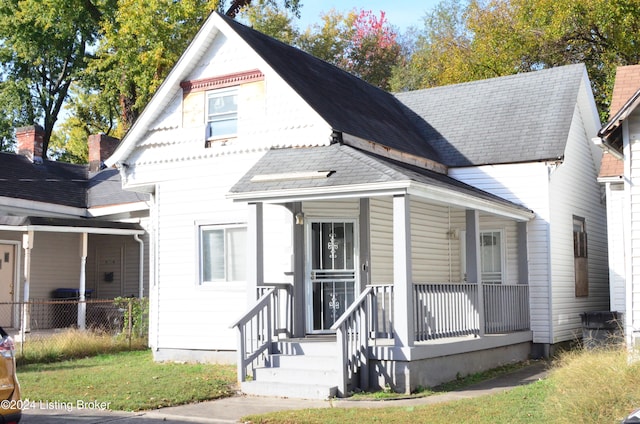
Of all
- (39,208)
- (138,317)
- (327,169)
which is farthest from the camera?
(39,208)

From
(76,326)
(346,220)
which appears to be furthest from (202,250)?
(76,326)

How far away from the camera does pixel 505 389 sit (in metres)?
11.9

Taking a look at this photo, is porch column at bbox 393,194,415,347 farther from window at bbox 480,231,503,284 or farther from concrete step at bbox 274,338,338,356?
window at bbox 480,231,503,284

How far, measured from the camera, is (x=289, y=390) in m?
11.6

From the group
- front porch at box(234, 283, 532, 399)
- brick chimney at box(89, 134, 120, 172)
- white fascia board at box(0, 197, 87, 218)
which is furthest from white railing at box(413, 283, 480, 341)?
brick chimney at box(89, 134, 120, 172)

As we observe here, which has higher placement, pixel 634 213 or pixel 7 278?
pixel 634 213

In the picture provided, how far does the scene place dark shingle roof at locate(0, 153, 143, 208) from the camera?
23.1m

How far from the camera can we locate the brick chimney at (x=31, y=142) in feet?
85.0

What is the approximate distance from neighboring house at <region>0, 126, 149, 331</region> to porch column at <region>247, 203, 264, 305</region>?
8669 millimetres

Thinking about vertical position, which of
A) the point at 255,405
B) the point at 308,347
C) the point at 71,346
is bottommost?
the point at 255,405

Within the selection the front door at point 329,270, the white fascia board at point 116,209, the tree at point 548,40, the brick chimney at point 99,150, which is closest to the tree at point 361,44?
the tree at point 548,40

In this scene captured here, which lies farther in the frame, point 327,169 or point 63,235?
point 63,235

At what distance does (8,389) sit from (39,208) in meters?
16.6

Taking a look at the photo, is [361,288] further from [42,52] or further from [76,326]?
[42,52]
